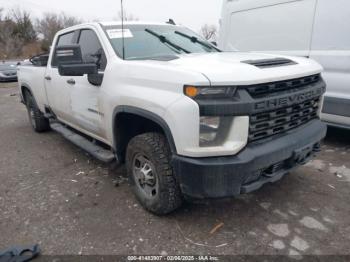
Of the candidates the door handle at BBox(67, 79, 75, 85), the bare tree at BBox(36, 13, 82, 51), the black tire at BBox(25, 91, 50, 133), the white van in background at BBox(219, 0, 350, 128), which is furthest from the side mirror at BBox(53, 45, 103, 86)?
the bare tree at BBox(36, 13, 82, 51)

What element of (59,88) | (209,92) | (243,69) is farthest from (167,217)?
(59,88)

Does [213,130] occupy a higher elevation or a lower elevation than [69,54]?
lower

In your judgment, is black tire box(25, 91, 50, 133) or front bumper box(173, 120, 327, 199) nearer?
front bumper box(173, 120, 327, 199)

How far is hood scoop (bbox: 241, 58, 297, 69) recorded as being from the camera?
9.04 ft

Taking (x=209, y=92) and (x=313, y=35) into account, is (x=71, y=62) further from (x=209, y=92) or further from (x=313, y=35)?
(x=313, y=35)

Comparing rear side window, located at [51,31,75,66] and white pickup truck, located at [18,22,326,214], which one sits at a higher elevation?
rear side window, located at [51,31,75,66]

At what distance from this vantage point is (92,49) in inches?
151

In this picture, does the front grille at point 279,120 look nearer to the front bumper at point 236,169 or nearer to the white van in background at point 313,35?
the front bumper at point 236,169

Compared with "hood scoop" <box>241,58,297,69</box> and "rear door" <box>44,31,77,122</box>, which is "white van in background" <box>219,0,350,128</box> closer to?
"hood scoop" <box>241,58,297,69</box>

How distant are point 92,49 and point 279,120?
89.5 inches

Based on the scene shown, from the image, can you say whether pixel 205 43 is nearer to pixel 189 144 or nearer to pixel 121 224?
pixel 189 144

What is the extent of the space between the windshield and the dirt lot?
152 centimetres

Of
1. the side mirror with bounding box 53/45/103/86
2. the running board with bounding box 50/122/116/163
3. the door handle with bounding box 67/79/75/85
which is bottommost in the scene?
the running board with bounding box 50/122/116/163

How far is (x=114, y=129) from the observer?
3391 millimetres
